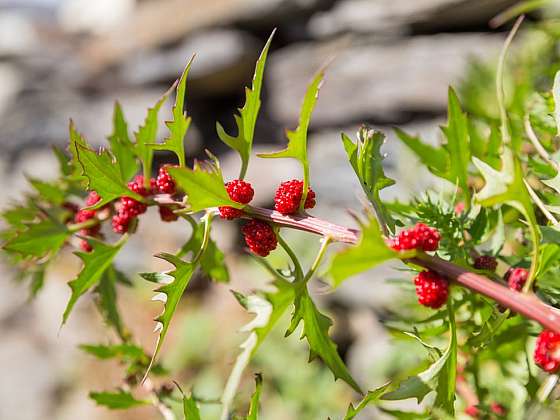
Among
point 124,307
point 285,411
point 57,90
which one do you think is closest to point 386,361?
point 285,411

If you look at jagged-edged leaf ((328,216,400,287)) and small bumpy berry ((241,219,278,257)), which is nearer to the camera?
jagged-edged leaf ((328,216,400,287))

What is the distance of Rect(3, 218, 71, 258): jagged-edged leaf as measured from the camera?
0.46 m

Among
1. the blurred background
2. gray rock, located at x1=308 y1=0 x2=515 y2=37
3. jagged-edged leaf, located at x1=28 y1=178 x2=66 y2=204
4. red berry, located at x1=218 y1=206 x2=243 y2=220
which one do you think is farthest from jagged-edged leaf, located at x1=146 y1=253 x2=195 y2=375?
gray rock, located at x1=308 y1=0 x2=515 y2=37

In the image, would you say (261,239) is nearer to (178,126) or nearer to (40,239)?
(178,126)

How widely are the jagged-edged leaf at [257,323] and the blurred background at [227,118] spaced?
1.47 meters

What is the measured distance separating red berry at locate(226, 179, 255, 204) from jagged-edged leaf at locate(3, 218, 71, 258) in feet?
0.63

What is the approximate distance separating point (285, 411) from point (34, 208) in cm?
249

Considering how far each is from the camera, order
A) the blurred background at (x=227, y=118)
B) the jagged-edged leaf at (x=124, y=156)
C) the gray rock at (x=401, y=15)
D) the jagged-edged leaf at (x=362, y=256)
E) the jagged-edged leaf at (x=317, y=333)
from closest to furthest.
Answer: the jagged-edged leaf at (x=362, y=256), the jagged-edged leaf at (x=317, y=333), the jagged-edged leaf at (x=124, y=156), the gray rock at (x=401, y=15), the blurred background at (x=227, y=118)

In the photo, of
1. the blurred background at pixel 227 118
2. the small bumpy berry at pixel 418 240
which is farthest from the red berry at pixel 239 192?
the blurred background at pixel 227 118

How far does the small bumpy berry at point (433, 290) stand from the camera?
304 millimetres

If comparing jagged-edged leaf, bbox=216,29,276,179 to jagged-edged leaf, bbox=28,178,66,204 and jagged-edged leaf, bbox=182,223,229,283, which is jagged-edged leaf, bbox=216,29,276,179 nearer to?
jagged-edged leaf, bbox=182,223,229,283

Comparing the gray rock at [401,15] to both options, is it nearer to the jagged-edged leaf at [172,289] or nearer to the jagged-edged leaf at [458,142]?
the jagged-edged leaf at [458,142]

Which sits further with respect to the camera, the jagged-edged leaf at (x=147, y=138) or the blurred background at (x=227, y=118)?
the blurred background at (x=227, y=118)

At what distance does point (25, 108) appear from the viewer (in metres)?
4.72
